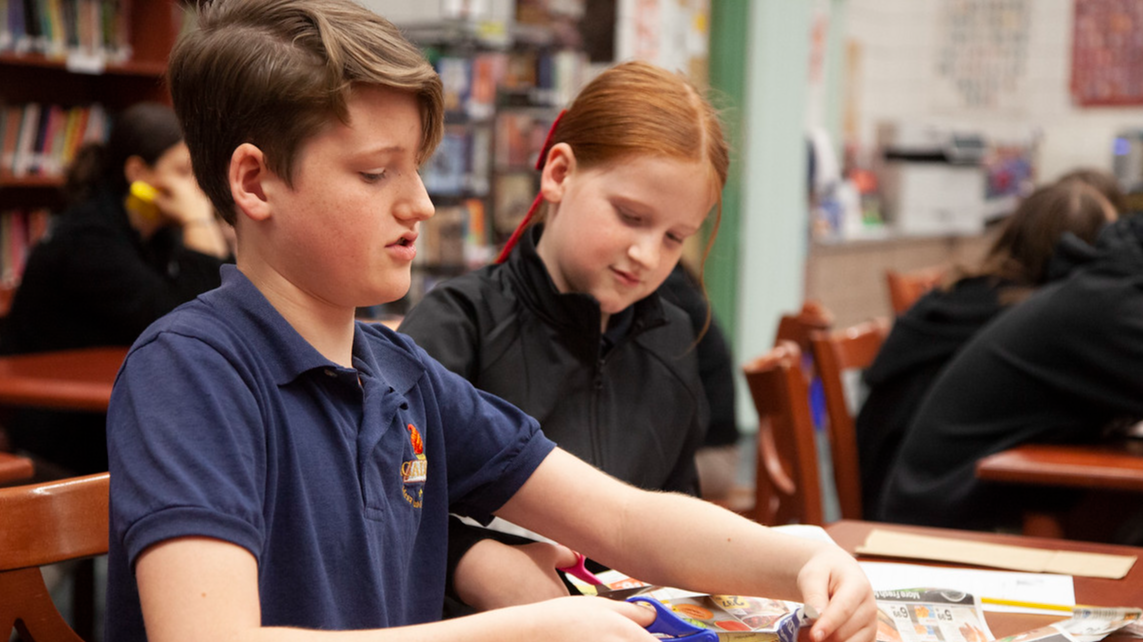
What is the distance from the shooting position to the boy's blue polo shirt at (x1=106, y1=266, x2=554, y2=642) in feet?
2.28

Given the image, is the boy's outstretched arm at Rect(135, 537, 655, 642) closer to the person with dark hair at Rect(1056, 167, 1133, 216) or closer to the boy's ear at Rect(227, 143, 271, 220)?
the boy's ear at Rect(227, 143, 271, 220)

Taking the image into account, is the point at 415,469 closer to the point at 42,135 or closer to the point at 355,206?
the point at 355,206

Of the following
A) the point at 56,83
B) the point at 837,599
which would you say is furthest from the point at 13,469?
the point at 56,83

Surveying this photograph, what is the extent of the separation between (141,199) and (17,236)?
5.78 ft

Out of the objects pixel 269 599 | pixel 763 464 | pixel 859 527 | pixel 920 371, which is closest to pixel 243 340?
pixel 269 599

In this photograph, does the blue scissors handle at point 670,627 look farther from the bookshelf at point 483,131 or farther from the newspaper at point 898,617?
the bookshelf at point 483,131

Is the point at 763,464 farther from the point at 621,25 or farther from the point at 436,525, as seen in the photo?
the point at 621,25

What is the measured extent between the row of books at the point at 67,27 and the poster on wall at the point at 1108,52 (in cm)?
734

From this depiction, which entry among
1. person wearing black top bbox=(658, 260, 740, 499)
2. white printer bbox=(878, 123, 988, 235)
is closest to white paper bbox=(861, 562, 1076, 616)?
person wearing black top bbox=(658, 260, 740, 499)

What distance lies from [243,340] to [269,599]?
0.61 feet

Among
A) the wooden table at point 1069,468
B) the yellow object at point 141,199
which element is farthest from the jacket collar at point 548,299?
the yellow object at point 141,199

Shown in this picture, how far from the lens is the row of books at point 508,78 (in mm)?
4398

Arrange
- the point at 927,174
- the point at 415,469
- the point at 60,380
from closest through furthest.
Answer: the point at 415,469, the point at 60,380, the point at 927,174

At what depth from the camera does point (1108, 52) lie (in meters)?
8.73
